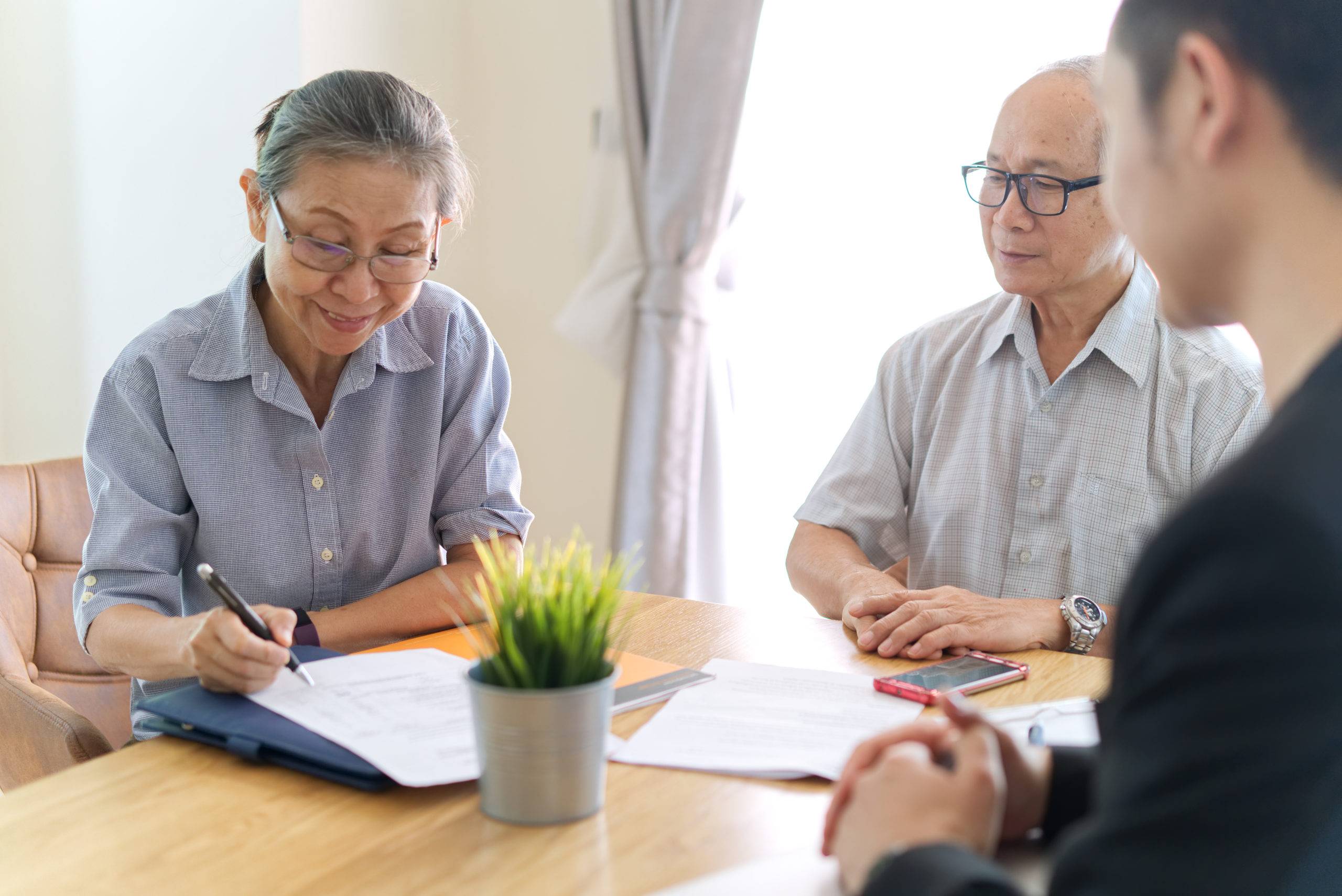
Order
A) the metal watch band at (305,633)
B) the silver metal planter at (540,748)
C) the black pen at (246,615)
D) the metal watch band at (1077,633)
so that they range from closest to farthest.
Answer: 1. the silver metal planter at (540,748)
2. the black pen at (246,615)
3. the metal watch band at (305,633)
4. the metal watch band at (1077,633)

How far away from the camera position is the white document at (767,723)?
1062 millimetres

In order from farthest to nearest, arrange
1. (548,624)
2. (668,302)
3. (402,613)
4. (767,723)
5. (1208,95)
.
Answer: (668,302), (402,613), (767,723), (548,624), (1208,95)

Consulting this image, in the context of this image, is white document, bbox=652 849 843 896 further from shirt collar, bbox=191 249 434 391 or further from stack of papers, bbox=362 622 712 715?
shirt collar, bbox=191 249 434 391

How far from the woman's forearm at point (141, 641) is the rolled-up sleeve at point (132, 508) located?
0.02 metres

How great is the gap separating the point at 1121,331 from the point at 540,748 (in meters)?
1.29

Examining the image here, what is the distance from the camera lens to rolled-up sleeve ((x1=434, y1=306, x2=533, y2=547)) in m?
1.69

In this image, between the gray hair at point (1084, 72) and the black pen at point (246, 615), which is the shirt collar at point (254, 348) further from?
the gray hair at point (1084, 72)

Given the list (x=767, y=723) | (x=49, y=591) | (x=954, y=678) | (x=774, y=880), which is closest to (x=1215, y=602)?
(x=774, y=880)

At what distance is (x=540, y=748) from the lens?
0.91 meters

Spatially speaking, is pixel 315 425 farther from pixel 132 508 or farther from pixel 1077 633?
pixel 1077 633

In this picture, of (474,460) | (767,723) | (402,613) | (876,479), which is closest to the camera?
(767,723)

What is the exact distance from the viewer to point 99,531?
4.77 ft

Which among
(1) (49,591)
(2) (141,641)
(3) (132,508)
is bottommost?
(1) (49,591)

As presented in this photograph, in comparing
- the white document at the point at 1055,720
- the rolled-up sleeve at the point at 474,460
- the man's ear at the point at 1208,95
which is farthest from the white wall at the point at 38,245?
the man's ear at the point at 1208,95
